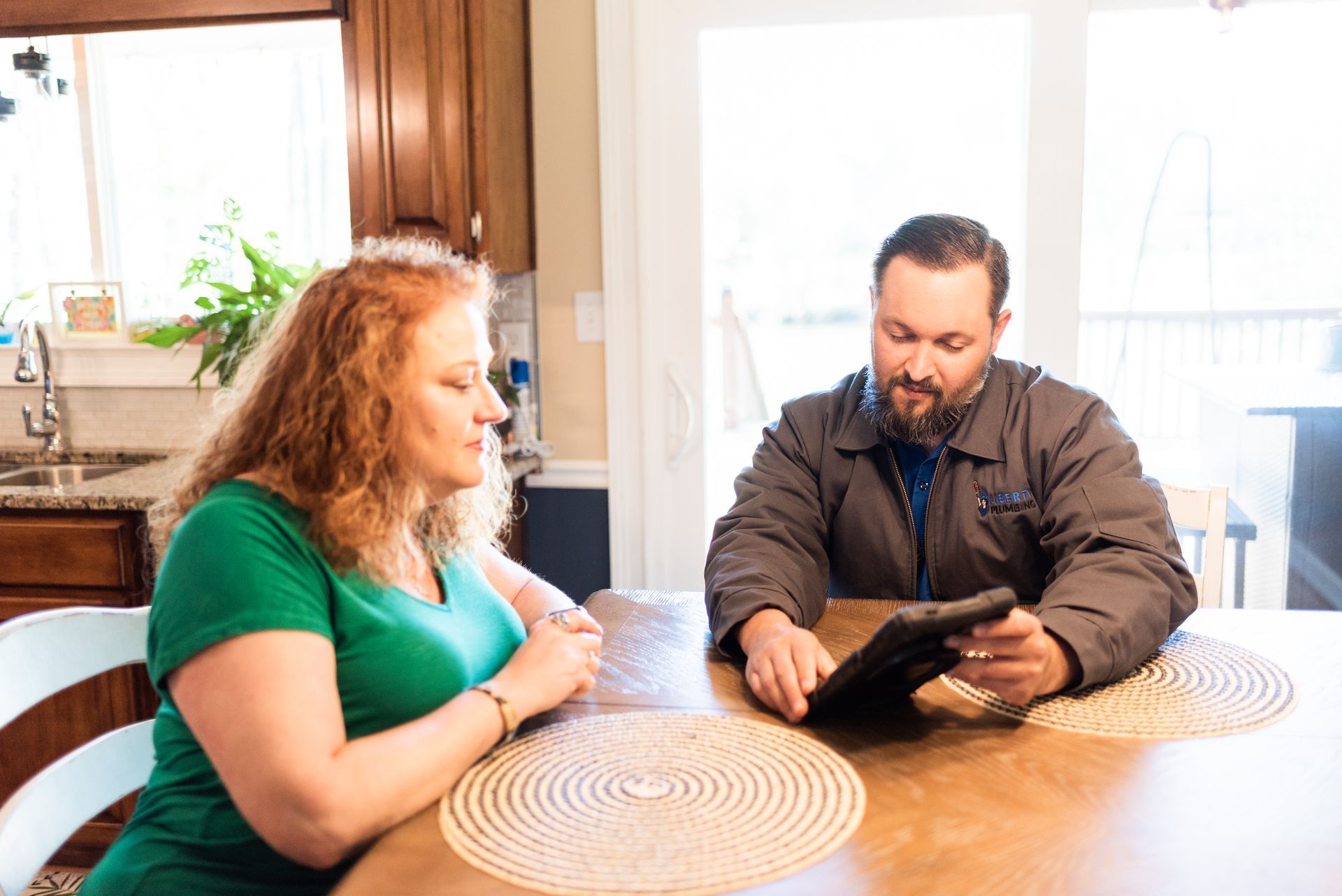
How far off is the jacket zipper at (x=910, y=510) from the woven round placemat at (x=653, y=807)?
23.8 inches

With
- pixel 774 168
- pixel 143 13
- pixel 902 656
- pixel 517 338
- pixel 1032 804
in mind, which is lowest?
pixel 1032 804

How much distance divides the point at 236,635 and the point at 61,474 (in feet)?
7.67

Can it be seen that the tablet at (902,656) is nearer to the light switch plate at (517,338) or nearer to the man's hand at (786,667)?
the man's hand at (786,667)

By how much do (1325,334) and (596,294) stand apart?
5.99ft

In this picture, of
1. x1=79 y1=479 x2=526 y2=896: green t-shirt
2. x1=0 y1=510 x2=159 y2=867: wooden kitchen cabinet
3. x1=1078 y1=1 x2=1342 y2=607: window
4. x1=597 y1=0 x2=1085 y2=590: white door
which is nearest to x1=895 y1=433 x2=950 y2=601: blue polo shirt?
x1=79 y1=479 x2=526 y2=896: green t-shirt

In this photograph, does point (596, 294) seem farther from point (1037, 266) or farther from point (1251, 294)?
point (1251, 294)

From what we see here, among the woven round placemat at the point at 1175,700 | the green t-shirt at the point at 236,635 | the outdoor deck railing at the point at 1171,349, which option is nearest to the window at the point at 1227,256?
the outdoor deck railing at the point at 1171,349

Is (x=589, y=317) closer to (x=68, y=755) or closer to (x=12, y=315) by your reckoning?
(x=12, y=315)

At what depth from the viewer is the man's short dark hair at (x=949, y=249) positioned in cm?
169

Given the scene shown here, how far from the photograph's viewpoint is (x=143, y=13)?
2613 mm

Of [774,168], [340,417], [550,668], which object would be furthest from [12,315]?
[550,668]

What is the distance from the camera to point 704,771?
3.59ft

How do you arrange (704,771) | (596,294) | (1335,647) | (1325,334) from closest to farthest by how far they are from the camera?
(704,771)
(1335,647)
(1325,334)
(596,294)

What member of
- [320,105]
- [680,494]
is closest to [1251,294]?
[680,494]
